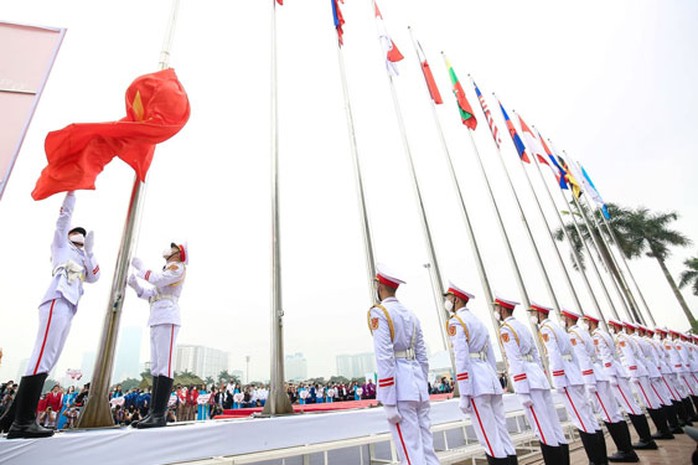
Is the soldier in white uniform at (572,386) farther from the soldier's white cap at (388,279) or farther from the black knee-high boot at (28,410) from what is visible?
the black knee-high boot at (28,410)

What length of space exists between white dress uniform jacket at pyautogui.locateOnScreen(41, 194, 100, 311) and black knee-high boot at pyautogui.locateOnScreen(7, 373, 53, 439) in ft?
2.01

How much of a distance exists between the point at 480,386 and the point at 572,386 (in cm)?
219

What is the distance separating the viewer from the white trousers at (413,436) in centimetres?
281

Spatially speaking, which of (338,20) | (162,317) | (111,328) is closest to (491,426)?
(162,317)

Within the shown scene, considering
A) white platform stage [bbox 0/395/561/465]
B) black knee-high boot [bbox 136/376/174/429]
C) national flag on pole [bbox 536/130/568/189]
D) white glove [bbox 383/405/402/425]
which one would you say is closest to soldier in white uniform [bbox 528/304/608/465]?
white platform stage [bbox 0/395/561/465]

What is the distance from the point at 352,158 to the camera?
286 inches

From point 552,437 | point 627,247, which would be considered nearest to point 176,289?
point 552,437

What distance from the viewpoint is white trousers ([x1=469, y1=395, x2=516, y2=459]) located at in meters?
3.55

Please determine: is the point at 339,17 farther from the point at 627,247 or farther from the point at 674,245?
the point at 674,245

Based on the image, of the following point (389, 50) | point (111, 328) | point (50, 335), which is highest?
point (389, 50)

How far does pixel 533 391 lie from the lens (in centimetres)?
440

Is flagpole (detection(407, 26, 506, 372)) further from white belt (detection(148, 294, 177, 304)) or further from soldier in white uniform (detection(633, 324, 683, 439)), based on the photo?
white belt (detection(148, 294, 177, 304))

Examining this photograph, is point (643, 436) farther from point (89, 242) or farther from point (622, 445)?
point (89, 242)

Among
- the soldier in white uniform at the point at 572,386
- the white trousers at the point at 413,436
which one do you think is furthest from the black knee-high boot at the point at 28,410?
the soldier in white uniform at the point at 572,386
